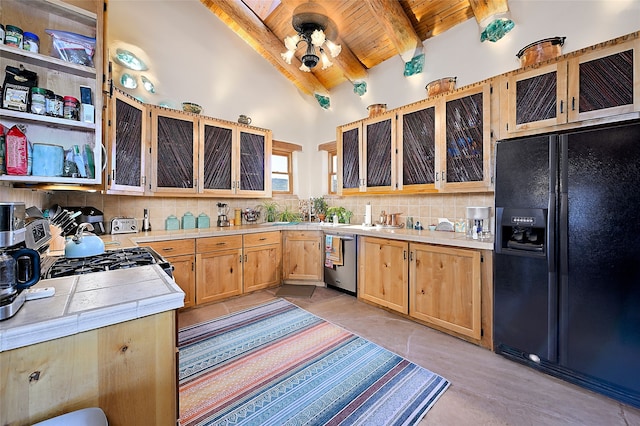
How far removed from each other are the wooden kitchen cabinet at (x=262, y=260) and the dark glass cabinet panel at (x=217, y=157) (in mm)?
809

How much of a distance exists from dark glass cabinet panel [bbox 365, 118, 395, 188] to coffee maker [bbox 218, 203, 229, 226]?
2.07 m

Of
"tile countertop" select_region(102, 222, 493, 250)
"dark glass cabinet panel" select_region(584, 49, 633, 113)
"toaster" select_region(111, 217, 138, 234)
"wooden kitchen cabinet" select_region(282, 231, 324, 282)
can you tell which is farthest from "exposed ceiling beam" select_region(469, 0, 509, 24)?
"toaster" select_region(111, 217, 138, 234)

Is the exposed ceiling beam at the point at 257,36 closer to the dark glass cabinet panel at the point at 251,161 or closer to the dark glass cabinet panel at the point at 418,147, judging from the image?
the dark glass cabinet panel at the point at 251,161

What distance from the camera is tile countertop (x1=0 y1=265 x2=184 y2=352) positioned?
70 centimetres

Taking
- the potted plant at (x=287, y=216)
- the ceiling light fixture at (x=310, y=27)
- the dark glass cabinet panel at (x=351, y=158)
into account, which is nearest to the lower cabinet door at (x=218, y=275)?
the potted plant at (x=287, y=216)

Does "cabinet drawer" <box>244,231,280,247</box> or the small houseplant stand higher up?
the small houseplant

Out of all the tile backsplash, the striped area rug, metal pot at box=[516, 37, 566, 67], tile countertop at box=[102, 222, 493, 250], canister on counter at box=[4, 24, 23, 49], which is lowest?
the striped area rug

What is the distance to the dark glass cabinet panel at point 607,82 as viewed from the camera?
168 centimetres

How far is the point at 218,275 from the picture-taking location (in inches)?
121

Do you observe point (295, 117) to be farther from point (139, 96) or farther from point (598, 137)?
point (598, 137)

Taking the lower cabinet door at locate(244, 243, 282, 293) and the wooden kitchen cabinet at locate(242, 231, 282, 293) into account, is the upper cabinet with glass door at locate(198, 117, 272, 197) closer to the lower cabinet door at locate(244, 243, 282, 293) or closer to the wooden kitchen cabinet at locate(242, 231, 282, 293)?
the wooden kitchen cabinet at locate(242, 231, 282, 293)

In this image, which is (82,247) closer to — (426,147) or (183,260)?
(183,260)

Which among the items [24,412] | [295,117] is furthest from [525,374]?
[295,117]

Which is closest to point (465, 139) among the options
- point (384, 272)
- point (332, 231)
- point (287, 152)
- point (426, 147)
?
point (426, 147)
